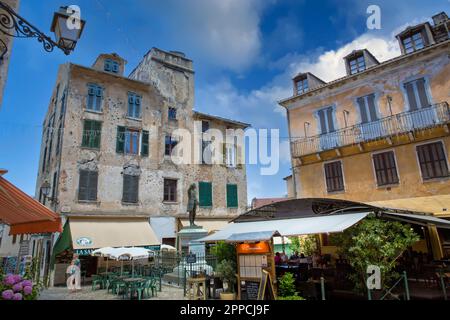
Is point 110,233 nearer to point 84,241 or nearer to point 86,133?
point 84,241

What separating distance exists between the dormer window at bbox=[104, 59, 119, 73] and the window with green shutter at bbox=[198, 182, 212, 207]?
32.8 ft

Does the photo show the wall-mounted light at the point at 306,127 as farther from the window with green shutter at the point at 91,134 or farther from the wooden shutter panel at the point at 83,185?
the wooden shutter panel at the point at 83,185

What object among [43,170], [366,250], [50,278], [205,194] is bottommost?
[50,278]

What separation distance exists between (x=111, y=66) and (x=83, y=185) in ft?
28.6

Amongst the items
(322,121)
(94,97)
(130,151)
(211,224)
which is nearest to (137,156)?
(130,151)

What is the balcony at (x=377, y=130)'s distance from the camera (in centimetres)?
1305

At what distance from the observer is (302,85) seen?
18422 mm

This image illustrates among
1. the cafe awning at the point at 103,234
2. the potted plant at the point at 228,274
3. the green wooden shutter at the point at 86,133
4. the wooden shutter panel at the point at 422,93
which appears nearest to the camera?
the potted plant at the point at 228,274

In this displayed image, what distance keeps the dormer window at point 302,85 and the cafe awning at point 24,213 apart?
15.7m

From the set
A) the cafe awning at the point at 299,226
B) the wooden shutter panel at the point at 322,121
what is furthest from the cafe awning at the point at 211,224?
the cafe awning at the point at 299,226
